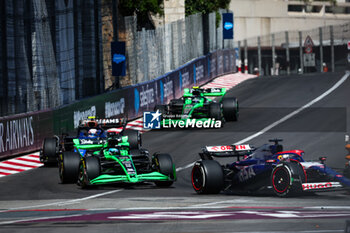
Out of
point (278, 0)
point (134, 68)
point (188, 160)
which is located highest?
point (278, 0)

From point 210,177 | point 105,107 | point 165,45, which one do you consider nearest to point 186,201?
point 210,177

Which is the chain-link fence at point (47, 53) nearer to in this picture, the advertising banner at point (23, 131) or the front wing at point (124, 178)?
the advertising banner at point (23, 131)

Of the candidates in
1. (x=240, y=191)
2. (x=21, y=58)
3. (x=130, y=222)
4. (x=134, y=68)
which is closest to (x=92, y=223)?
(x=130, y=222)

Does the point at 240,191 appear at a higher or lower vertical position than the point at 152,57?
lower

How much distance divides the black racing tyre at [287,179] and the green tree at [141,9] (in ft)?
99.5

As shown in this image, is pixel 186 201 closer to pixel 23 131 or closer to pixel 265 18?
pixel 23 131

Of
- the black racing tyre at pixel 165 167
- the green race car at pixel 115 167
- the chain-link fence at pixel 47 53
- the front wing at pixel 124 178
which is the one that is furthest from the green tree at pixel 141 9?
the front wing at pixel 124 178

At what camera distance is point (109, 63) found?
3325 cm

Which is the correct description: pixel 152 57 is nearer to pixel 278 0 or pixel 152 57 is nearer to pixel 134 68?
pixel 134 68

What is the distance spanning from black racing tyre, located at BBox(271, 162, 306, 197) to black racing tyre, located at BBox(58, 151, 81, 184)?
5505mm

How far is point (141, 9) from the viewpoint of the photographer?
43.3 m

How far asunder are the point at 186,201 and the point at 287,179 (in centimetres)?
183

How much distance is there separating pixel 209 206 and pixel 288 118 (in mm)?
17377

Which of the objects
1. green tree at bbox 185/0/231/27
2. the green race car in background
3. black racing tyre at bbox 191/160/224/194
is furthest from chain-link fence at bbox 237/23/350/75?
black racing tyre at bbox 191/160/224/194
